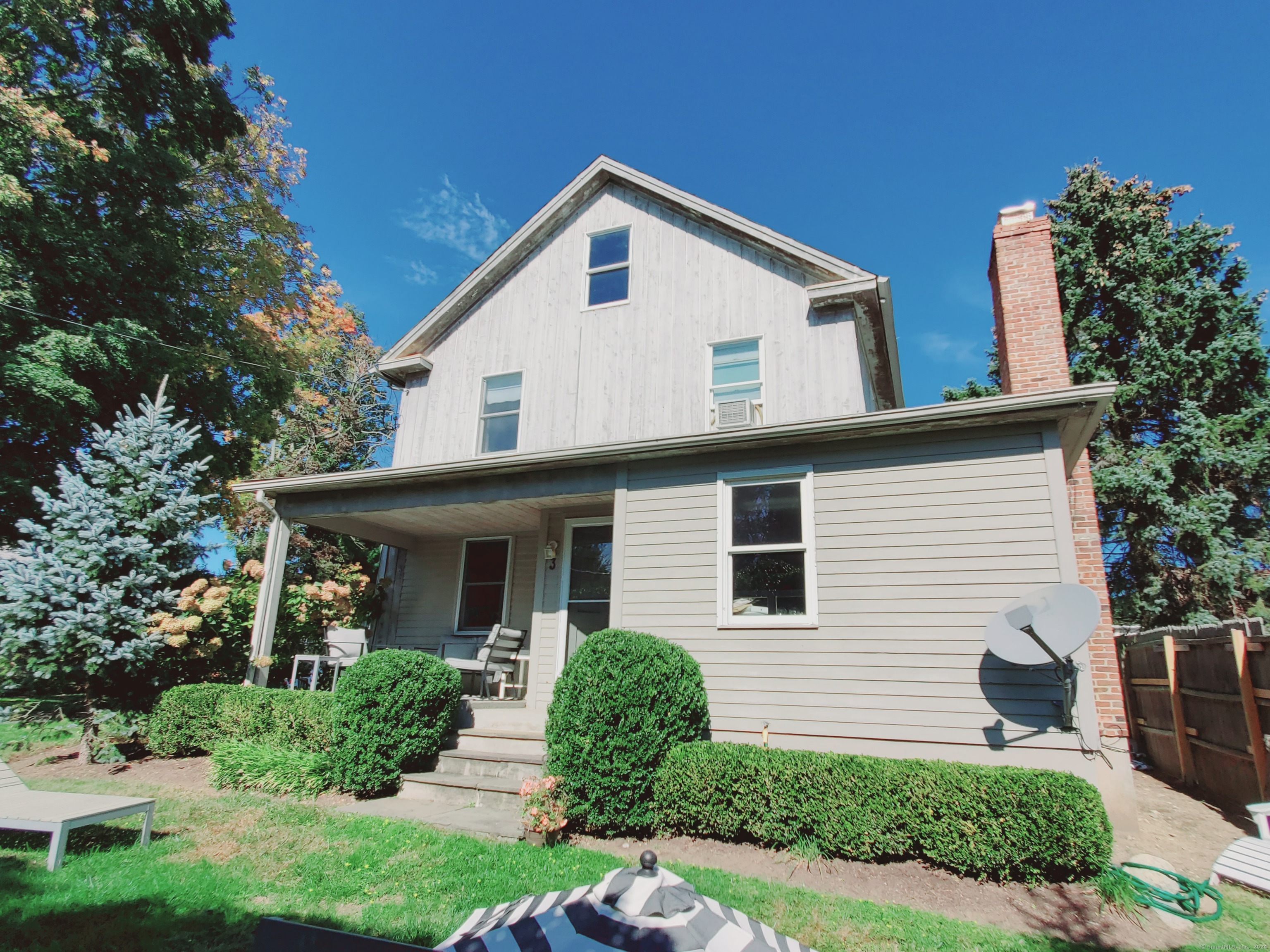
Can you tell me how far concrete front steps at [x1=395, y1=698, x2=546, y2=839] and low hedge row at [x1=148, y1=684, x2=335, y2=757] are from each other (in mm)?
1259

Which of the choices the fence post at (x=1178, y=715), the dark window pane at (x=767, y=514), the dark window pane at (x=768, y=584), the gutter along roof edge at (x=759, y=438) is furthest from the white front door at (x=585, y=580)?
the fence post at (x=1178, y=715)

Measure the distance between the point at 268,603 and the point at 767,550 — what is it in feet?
23.9

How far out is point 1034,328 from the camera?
9359mm

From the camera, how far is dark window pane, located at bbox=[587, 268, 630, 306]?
1200 centimetres

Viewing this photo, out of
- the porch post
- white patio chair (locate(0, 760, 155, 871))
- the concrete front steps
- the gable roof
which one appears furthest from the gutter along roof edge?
white patio chair (locate(0, 760, 155, 871))

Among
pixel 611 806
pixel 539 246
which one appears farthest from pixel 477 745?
pixel 539 246

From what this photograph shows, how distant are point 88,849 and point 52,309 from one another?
41.9 feet

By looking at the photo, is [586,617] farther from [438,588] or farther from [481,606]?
[438,588]

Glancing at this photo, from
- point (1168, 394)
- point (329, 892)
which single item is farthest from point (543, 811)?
point (1168, 394)

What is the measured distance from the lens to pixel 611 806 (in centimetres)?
580

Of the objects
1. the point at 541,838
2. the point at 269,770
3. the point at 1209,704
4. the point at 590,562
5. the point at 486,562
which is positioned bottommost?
the point at 541,838

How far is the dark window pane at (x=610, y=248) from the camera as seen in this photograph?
1227 centimetres

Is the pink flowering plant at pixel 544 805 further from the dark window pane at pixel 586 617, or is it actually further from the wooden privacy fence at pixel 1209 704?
the wooden privacy fence at pixel 1209 704

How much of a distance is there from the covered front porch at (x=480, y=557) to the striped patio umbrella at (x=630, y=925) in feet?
19.9
